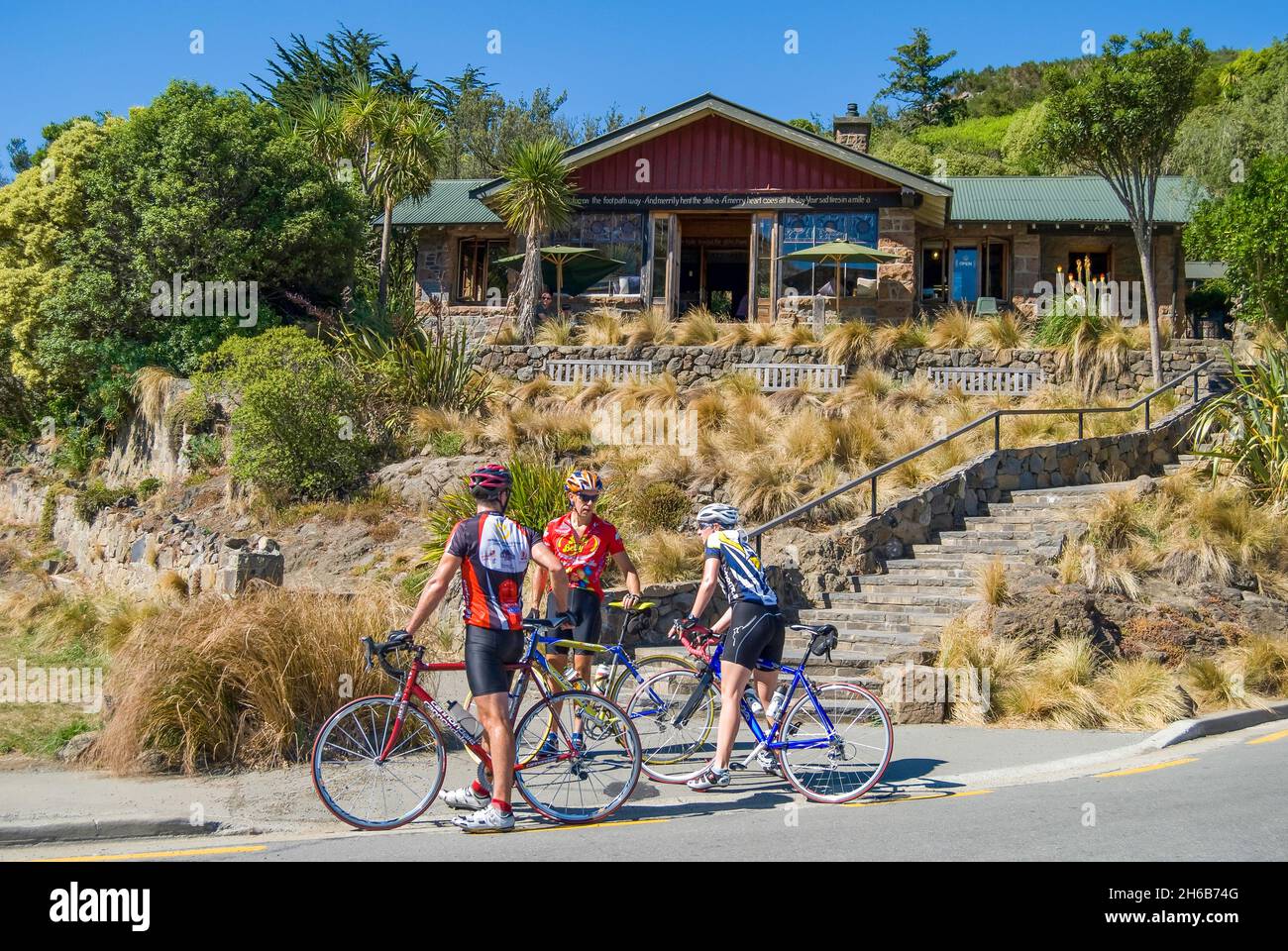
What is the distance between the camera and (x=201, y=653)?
8.41 meters

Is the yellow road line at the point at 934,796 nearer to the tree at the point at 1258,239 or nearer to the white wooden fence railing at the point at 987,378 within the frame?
the white wooden fence railing at the point at 987,378

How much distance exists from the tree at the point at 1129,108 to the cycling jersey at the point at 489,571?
53.7ft

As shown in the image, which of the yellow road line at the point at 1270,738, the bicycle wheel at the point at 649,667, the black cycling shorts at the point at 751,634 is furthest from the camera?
the yellow road line at the point at 1270,738

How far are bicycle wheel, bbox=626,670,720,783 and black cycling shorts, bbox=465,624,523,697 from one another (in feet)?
5.40

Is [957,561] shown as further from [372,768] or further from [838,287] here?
[838,287]

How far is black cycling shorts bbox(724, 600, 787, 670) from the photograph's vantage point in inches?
306

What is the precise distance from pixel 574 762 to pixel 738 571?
161cm

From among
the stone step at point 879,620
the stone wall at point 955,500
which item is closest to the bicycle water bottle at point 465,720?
the stone step at point 879,620

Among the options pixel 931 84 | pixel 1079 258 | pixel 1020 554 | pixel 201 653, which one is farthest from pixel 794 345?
pixel 931 84

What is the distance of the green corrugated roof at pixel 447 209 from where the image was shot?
30.0 meters

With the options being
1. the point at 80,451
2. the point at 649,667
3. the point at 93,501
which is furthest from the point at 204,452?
the point at 649,667

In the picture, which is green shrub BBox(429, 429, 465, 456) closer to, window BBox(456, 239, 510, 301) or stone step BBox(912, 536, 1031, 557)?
stone step BBox(912, 536, 1031, 557)

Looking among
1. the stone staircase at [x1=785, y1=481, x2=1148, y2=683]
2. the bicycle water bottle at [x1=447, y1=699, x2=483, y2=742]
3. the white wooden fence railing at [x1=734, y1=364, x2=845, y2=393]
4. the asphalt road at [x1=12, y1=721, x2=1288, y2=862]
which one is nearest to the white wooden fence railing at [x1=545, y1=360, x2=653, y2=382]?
the white wooden fence railing at [x1=734, y1=364, x2=845, y2=393]

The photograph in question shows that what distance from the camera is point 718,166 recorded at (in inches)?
1070
